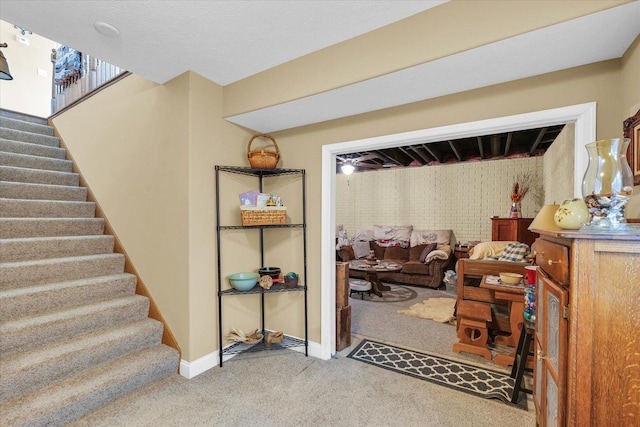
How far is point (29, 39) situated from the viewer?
15.8 feet

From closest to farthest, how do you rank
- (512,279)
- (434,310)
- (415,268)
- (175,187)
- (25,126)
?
Result: (175,187), (512,279), (25,126), (434,310), (415,268)

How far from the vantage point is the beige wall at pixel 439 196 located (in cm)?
559

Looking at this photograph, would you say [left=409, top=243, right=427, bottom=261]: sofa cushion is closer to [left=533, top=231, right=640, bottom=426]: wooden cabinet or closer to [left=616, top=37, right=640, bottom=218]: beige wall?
[left=616, top=37, right=640, bottom=218]: beige wall

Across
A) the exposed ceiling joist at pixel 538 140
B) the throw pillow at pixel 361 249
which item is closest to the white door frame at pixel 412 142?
the exposed ceiling joist at pixel 538 140

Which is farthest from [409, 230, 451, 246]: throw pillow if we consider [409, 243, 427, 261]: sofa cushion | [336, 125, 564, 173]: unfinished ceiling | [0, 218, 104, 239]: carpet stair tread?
[0, 218, 104, 239]: carpet stair tread

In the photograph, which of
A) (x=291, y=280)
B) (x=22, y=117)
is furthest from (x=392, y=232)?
(x=22, y=117)

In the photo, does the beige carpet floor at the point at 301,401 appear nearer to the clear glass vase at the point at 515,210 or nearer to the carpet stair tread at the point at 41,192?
the carpet stair tread at the point at 41,192

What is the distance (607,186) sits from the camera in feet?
3.44

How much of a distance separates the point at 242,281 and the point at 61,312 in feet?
4.41

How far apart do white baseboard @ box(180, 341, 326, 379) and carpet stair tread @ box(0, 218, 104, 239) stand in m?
1.81

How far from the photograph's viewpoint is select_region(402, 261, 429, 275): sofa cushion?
5336 mm

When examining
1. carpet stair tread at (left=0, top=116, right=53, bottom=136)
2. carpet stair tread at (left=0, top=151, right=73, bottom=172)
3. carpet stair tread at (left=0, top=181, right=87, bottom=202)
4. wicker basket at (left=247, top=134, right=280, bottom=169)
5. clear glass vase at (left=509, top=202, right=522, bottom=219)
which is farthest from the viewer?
clear glass vase at (left=509, top=202, right=522, bottom=219)

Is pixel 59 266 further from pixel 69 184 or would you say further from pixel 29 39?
pixel 29 39

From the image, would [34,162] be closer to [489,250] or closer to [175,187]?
[175,187]
